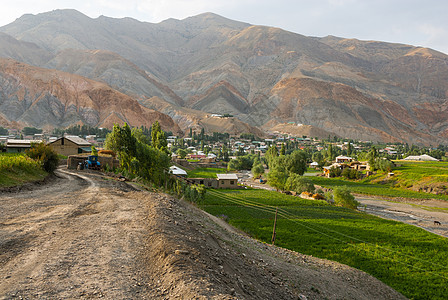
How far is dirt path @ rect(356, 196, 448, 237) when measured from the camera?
155 feet

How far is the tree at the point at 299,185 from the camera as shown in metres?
70.1

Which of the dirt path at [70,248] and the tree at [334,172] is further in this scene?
the tree at [334,172]

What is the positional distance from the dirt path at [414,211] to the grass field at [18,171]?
51.6 m

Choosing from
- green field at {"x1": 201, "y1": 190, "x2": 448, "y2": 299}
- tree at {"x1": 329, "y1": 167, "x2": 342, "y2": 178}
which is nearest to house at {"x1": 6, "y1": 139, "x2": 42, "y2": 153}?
green field at {"x1": 201, "y1": 190, "x2": 448, "y2": 299}

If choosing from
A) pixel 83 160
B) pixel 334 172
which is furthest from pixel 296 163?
pixel 83 160

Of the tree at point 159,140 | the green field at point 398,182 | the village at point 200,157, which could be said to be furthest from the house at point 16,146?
the green field at point 398,182

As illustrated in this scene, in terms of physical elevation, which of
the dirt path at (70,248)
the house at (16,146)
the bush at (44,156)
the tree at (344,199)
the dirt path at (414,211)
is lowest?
the dirt path at (414,211)

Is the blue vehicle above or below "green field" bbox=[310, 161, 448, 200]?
above

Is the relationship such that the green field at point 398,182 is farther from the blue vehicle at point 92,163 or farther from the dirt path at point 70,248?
the dirt path at point 70,248

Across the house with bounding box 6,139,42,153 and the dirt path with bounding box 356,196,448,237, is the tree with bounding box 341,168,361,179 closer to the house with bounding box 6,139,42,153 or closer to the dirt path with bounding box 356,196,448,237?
the dirt path with bounding box 356,196,448,237

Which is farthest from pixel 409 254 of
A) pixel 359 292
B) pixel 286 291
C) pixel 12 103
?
pixel 12 103

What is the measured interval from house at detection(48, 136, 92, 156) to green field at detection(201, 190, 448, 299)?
81.3 feet

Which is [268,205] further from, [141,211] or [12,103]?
[12,103]

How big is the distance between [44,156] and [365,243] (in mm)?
32486
